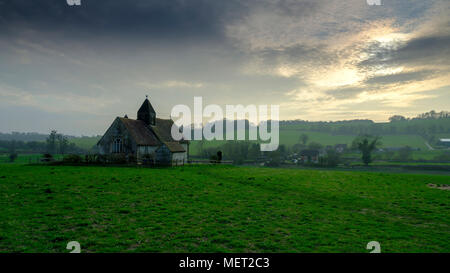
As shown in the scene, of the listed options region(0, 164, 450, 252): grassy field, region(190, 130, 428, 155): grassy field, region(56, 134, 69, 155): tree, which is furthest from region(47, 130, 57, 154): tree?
region(0, 164, 450, 252): grassy field

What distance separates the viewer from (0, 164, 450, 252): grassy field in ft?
27.9

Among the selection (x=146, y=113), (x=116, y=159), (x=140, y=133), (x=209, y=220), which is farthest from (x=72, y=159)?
(x=209, y=220)

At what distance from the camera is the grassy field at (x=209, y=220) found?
8508 millimetres

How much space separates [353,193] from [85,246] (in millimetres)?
20910

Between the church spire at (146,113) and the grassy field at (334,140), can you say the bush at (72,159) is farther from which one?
the grassy field at (334,140)

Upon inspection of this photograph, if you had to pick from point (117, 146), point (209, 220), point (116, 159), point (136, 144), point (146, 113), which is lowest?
point (209, 220)

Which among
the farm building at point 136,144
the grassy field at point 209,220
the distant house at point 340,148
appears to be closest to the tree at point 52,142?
the farm building at point 136,144

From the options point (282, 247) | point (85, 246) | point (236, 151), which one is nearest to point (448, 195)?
point (282, 247)

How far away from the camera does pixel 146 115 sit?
5019 cm

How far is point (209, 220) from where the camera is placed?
11.4 metres

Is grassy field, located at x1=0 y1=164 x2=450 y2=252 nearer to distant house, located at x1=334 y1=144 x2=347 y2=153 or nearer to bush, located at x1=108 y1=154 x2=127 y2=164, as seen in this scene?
bush, located at x1=108 y1=154 x2=127 y2=164

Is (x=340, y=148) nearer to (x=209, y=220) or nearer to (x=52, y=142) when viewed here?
(x=209, y=220)
